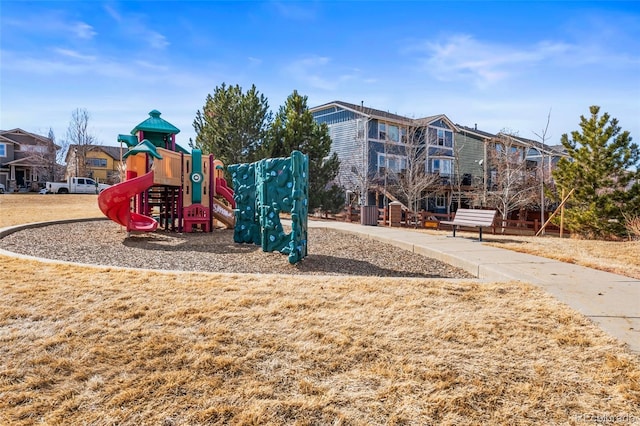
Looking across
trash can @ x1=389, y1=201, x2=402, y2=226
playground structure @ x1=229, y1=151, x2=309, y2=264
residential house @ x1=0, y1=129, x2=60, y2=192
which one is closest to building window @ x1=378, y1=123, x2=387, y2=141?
trash can @ x1=389, y1=201, x2=402, y2=226

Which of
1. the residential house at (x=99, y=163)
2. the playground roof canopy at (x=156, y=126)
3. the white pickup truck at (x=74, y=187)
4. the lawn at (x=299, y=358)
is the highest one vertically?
the residential house at (x=99, y=163)

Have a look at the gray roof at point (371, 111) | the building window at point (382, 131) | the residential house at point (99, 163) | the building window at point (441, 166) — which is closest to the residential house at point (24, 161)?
the residential house at point (99, 163)

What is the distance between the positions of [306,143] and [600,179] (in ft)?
42.8

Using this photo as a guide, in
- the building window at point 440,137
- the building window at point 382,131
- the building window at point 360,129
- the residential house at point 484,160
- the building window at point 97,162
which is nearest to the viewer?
the residential house at point 484,160

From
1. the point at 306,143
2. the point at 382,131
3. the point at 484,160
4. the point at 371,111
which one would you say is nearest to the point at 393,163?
the point at 382,131

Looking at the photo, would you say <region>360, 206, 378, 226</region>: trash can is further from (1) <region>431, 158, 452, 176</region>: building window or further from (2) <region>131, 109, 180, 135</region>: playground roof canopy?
(1) <region>431, 158, 452, 176</region>: building window

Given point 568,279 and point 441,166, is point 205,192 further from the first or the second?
point 441,166

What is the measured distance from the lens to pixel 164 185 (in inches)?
445

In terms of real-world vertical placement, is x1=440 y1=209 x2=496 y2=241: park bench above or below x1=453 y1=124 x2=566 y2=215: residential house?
below

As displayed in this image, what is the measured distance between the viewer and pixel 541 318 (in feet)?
12.9

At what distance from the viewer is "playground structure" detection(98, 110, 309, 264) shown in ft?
23.6

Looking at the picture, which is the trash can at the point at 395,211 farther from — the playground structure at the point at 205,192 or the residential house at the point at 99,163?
the residential house at the point at 99,163

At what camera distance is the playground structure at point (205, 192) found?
7.20 metres

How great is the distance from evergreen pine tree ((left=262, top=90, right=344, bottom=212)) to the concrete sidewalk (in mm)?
12684
